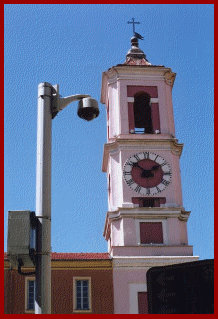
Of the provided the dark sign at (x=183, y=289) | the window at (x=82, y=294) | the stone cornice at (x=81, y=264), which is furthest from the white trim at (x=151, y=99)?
the dark sign at (x=183, y=289)

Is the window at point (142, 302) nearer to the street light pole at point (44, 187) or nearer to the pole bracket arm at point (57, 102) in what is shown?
the street light pole at point (44, 187)

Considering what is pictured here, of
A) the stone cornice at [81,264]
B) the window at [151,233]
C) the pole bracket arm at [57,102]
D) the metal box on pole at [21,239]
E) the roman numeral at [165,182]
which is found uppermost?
the roman numeral at [165,182]

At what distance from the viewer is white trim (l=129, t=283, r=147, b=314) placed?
2900cm

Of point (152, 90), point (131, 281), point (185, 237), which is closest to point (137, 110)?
point (152, 90)

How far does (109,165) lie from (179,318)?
30057 mm

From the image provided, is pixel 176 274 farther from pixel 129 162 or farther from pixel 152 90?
pixel 152 90

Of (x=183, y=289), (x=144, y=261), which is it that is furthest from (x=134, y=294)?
(x=183, y=289)

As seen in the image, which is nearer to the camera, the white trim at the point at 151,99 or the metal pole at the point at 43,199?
the metal pole at the point at 43,199

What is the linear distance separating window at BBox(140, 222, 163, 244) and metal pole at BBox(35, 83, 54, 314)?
24695 millimetres

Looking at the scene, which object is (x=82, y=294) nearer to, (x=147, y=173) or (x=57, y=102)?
(x=147, y=173)

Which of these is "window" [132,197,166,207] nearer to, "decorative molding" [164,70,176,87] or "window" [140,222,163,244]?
"window" [140,222,163,244]

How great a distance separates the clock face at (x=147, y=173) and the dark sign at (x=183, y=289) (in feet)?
89.6

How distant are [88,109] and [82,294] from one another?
22586 millimetres

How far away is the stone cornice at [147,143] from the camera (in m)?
34.1
